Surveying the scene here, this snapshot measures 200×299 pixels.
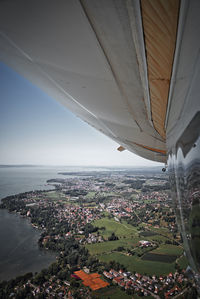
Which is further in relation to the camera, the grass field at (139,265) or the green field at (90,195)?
the green field at (90,195)

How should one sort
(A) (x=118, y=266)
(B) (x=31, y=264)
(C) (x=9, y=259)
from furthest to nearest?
(C) (x=9, y=259)
(B) (x=31, y=264)
(A) (x=118, y=266)

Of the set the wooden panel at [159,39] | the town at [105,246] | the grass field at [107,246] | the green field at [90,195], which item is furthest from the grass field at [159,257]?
the green field at [90,195]

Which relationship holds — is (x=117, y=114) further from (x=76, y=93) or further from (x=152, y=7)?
(x=152, y=7)

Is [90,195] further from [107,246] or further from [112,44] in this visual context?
[112,44]

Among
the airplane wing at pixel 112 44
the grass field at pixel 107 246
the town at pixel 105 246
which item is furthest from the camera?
the grass field at pixel 107 246

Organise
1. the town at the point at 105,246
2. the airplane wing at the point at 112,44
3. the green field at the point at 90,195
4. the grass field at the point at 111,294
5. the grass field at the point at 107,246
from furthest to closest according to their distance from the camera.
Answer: the green field at the point at 90,195, the grass field at the point at 107,246, the town at the point at 105,246, the grass field at the point at 111,294, the airplane wing at the point at 112,44

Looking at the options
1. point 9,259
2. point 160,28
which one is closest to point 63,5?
point 160,28

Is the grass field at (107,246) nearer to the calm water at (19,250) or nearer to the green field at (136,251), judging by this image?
the green field at (136,251)

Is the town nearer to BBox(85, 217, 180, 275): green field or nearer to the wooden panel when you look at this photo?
BBox(85, 217, 180, 275): green field
